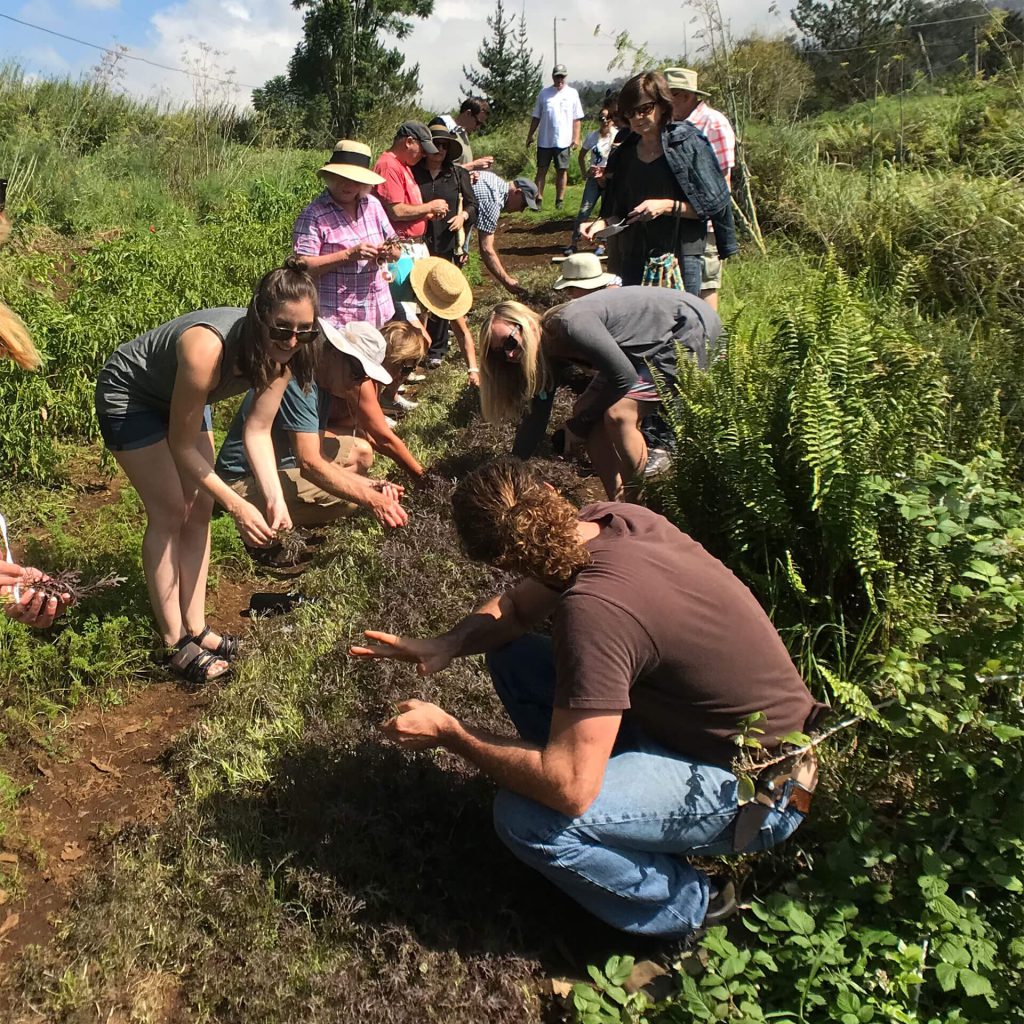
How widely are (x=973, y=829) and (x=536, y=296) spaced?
7441 mm

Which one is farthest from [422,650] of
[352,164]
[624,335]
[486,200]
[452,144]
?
[486,200]

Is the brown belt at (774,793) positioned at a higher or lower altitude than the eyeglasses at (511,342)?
lower

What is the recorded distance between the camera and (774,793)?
2271mm

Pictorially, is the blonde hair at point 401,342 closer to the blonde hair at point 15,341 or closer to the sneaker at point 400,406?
the sneaker at point 400,406

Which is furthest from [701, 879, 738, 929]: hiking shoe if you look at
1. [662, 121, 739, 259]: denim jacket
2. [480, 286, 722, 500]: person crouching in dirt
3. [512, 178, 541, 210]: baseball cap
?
[512, 178, 541, 210]: baseball cap

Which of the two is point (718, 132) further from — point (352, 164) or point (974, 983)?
point (974, 983)

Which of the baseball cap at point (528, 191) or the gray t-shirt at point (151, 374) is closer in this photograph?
the gray t-shirt at point (151, 374)

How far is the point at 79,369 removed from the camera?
5.41 meters

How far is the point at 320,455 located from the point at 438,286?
7.93ft

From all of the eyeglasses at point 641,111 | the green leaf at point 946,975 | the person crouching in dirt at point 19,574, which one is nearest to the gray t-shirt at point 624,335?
the eyeglasses at point 641,111

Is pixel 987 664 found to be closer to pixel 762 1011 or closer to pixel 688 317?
pixel 762 1011

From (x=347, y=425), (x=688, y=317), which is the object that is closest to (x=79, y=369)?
(x=347, y=425)

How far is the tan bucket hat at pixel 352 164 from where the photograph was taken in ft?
17.0

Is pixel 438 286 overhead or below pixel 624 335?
overhead
